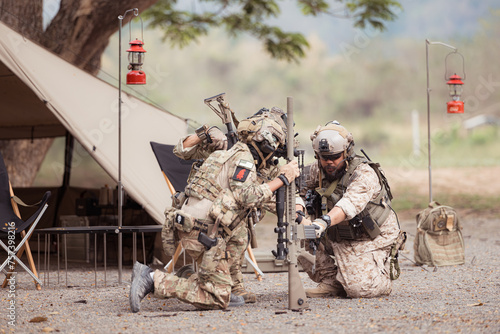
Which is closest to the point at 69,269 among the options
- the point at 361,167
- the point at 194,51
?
the point at 361,167

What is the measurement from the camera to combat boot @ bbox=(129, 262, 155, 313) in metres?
4.72

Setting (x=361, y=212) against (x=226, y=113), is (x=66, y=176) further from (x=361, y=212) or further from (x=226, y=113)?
(x=361, y=212)

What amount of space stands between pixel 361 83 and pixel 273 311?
103 feet

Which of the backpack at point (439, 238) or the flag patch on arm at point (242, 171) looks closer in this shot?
the flag patch on arm at point (242, 171)

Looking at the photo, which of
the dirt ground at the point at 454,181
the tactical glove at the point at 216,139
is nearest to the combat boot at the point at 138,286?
the tactical glove at the point at 216,139

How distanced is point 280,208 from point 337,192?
74cm

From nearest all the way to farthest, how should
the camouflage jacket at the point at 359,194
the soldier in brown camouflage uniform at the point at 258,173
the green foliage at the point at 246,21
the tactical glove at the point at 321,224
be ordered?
1. the tactical glove at the point at 321,224
2. the soldier in brown camouflage uniform at the point at 258,173
3. the camouflage jacket at the point at 359,194
4. the green foliage at the point at 246,21

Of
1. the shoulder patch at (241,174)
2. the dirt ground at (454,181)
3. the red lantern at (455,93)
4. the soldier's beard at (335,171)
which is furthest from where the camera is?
the dirt ground at (454,181)

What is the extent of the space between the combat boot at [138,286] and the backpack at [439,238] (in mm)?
3464

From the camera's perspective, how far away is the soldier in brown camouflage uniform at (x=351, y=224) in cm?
527

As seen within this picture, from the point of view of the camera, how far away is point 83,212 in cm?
857

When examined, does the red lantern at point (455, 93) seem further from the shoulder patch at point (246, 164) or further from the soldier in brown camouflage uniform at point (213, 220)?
the shoulder patch at point (246, 164)

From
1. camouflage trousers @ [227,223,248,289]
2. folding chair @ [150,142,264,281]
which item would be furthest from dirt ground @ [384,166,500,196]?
camouflage trousers @ [227,223,248,289]

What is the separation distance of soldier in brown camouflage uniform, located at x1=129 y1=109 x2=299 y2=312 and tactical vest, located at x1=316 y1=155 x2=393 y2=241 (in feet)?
2.50
